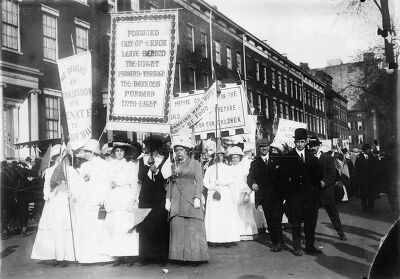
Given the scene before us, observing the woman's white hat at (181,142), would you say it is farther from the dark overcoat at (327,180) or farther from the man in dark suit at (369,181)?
the man in dark suit at (369,181)

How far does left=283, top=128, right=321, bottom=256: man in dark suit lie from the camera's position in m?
7.03

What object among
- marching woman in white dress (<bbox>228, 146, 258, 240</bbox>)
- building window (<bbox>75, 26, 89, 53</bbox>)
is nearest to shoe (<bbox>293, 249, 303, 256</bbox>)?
marching woman in white dress (<bbox>228, 146, 258, 240</bbox>)

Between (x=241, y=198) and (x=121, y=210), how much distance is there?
2.79 m

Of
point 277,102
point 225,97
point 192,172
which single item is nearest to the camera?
point 192,172

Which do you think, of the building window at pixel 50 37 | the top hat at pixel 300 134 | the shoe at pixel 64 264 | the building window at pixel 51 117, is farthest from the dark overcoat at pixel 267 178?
the building window at pixel 50 37

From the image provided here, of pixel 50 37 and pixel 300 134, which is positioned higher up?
pixel 50 37

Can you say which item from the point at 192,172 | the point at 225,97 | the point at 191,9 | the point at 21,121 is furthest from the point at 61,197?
the point at 191,9

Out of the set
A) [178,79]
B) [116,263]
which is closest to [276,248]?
[116,263]

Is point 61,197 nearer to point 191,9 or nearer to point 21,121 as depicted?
point 21,121

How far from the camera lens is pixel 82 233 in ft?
22.3

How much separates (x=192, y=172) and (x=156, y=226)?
36.8 inches

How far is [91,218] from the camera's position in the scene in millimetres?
6863

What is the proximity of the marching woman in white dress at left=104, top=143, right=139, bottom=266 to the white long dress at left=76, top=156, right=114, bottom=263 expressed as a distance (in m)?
0.12

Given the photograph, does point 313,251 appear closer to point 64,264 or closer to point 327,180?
point 327,180
